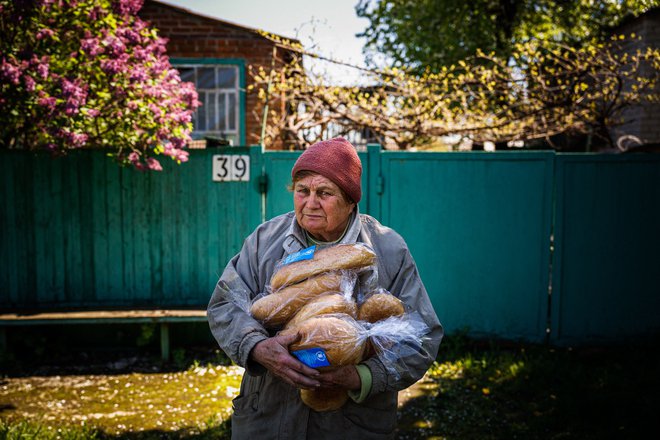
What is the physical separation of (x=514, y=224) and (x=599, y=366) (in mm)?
1649

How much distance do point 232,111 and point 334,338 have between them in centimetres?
795

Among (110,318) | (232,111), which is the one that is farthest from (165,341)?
(232,111)

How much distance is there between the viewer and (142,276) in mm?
5586

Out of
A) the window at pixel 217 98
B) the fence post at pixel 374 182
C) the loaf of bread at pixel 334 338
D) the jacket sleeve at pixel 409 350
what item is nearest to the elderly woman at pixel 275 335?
the jacket sleeve at pixel 409 350

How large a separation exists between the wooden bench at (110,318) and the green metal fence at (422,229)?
12.0 inches

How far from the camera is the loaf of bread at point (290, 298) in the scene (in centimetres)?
177

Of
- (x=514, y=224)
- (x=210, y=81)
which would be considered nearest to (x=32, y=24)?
(x=210, y=81)

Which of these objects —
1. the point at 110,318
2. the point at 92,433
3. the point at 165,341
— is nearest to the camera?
the point at 92,433

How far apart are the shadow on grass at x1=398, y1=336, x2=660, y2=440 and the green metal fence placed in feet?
1.04

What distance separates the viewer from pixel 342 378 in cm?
174

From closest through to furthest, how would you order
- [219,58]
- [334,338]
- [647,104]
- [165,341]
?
[334,338] → [165,341] → [219,58] → [647,104]

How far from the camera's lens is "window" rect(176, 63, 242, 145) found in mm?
8852

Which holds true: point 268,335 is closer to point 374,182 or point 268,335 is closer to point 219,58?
point 374,182

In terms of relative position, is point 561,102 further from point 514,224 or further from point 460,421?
point 460,421
